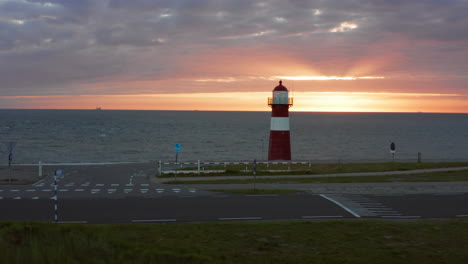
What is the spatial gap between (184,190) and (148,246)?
12416 mm

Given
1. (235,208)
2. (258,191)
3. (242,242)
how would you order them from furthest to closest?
(258,191)
(235,208)
(242,242)

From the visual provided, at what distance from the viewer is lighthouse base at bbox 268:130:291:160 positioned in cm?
4125

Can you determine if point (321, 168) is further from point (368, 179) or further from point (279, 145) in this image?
point (368, 179)

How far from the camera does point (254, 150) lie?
83.9 m

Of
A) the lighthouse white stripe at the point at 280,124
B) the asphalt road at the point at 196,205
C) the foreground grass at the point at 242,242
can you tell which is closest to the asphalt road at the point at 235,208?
the asphalt road at the point at 196,205

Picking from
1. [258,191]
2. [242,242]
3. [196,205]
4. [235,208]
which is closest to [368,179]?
[258,191]

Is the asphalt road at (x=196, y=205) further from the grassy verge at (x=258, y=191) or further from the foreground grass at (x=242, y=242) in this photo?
the foreground grass at (x=242, y=242)

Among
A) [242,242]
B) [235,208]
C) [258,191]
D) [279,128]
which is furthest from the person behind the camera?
[279,128]

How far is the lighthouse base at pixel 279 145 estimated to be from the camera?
1624 inches

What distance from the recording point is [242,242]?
12.6 m

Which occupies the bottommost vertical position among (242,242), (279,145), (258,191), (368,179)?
(242,242)

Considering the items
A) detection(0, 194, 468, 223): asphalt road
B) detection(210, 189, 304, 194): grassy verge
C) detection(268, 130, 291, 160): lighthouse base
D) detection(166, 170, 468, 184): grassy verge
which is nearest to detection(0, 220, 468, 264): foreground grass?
detection(0, 194, 468, 223): asphalt road

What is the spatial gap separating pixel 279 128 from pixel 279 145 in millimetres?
1583

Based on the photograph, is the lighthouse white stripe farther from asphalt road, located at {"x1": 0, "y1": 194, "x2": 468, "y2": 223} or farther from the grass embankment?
asphalt road, located at {"x1": 0, "y1": 194, "x2": 468, "y2": 223}
